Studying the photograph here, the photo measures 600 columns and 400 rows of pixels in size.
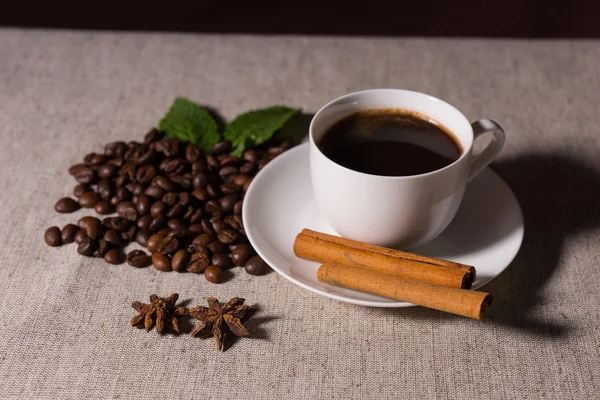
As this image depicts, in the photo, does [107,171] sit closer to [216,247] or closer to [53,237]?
[53,237]

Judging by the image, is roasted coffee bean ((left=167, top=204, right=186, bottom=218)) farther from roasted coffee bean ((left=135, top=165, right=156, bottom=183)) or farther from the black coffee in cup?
the black coffee in cup

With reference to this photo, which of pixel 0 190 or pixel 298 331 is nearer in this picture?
pixel 298 331

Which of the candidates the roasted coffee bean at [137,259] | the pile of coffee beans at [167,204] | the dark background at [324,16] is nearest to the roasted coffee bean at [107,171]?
the pile of coffee beans at [167,204]

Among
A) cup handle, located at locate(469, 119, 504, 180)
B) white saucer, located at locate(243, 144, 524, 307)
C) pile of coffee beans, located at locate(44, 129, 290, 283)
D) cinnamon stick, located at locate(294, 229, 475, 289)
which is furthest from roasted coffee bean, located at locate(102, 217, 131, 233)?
cup handle, located at locate(469, 119, 504, 180)

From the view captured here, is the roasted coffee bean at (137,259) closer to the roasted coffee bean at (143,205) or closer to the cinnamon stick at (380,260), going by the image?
the roasted coffee bean at (143,205)

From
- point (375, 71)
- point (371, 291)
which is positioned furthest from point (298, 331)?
point (375, 71)

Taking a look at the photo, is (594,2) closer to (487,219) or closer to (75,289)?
(487,219)

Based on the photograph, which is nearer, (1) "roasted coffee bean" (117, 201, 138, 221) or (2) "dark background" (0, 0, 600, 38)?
(1) "roasted coffee bean" (117, 201, 138, 221)
